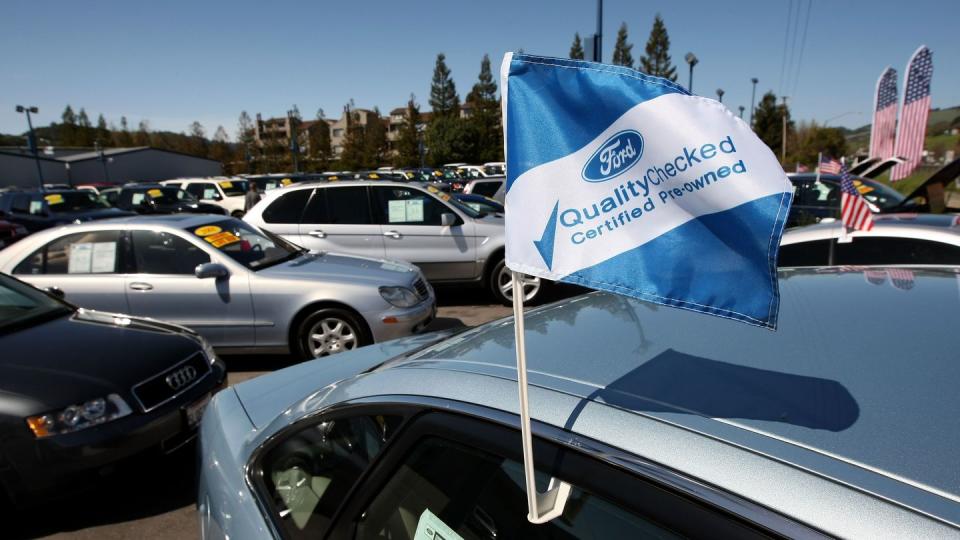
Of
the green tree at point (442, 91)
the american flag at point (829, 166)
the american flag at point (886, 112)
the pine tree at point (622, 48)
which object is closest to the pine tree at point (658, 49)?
the pine tree at point (622, 48)

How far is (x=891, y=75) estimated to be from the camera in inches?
976

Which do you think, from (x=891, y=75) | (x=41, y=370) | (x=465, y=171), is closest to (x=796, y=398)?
(x=41, y=370)

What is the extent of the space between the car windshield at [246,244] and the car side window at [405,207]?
1.91m

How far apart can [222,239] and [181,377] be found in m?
2.29

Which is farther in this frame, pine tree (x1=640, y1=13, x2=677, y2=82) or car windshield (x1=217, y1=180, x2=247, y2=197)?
pine tree (x1=640, y1=13, x2=677, y2=82)

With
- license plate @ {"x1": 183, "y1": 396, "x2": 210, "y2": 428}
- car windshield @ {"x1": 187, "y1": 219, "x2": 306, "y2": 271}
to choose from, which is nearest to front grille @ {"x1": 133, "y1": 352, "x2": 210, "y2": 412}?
license plate @ {"x1": 183, "y1": 396, "x2": 210, "y2": 428}

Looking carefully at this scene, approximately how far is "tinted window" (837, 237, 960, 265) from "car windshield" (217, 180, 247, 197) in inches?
760

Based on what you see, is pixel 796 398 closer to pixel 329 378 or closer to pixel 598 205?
pixel 598 205

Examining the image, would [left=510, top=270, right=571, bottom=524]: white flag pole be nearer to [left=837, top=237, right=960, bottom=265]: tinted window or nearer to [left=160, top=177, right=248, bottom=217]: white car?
[left=837, top=237, right=960, bottom=265]: tinted window

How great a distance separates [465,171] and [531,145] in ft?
116

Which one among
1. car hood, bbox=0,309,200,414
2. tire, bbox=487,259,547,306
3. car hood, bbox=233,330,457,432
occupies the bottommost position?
tire, bbox=487,259,547,306

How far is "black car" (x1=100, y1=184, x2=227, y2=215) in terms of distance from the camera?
17844 millimetres

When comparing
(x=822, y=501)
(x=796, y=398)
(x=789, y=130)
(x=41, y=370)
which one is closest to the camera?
(x=822, y=501)

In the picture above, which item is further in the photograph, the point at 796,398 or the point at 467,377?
the point at 467,377
